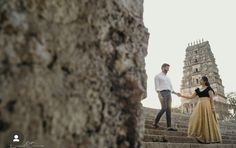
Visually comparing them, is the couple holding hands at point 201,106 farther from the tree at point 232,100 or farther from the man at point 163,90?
the tree at point 232,100

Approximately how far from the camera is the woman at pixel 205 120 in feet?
20.3

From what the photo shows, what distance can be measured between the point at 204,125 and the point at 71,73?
5888 mm

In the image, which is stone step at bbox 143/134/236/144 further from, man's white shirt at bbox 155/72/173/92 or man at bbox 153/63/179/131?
man's white shirt at bbox 155/72/173/92

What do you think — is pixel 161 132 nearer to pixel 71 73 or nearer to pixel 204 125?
pixel 204 125

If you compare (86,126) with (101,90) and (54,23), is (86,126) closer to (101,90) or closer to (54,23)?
(101,90)

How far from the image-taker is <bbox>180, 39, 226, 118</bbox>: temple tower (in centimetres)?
4040

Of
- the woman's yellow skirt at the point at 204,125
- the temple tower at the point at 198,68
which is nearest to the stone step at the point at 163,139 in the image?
the woman's yellow skirt at the point at 204,125

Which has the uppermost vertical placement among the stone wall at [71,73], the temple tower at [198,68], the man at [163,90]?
the temple tower at [198,68]

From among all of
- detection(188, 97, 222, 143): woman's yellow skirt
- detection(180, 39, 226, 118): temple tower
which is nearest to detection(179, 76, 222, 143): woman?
detection(188, 97, 222, 143): woman's yellow skirt

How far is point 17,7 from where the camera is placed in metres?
0.77

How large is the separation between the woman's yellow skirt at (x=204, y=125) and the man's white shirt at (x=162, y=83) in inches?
30.7

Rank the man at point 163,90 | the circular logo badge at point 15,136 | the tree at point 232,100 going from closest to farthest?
the circular logo badge at point 15,136
the man at point 163,90
the tree at point 232,100

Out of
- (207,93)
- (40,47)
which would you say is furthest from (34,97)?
(207,93)

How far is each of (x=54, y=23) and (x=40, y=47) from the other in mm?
88
